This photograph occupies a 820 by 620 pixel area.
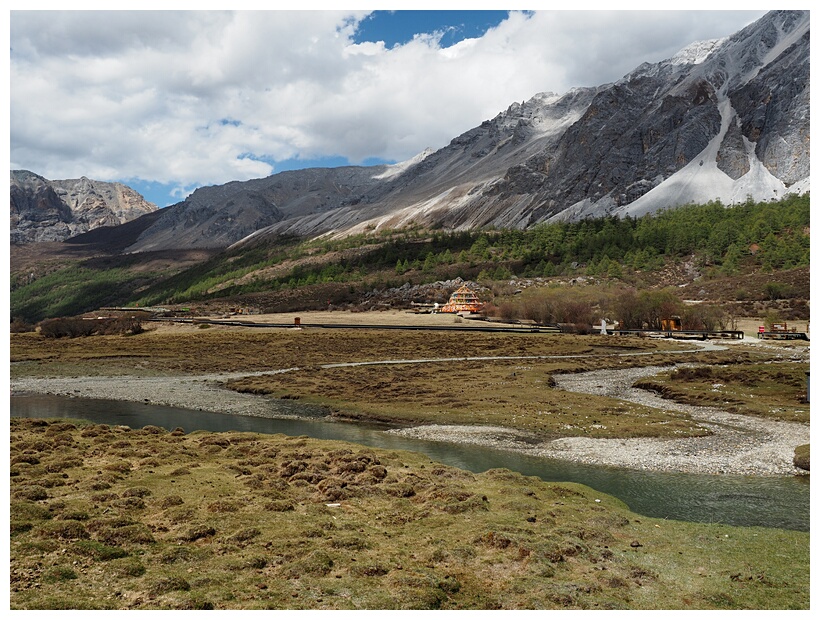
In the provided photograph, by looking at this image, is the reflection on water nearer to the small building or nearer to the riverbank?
the riverbank

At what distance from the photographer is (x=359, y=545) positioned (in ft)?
52.3

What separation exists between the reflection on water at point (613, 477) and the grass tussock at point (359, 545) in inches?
78.8

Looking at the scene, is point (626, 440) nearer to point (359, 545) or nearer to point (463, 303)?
point (359, 545)

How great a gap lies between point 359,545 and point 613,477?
13.7 meters

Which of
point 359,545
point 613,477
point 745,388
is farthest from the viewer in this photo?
point 745,388

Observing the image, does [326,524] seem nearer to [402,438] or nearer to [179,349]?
[402,438]

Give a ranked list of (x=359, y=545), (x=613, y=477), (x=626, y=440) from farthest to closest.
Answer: (x=626, y=440) < (x=613, y=477) < (x=359, y=545)

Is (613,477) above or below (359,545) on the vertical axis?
below

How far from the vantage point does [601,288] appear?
431 ft

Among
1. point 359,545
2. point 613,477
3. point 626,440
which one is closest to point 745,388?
point 626,440

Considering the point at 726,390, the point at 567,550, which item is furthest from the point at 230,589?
the point at 726,390

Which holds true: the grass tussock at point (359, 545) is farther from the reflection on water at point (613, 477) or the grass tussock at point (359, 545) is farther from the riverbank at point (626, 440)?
the riverbank at point (626, 440)

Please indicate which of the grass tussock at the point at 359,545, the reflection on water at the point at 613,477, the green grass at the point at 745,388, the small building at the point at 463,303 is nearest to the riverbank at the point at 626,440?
the reflection on water at the point at 613,477

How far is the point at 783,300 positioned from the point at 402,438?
364 ft
